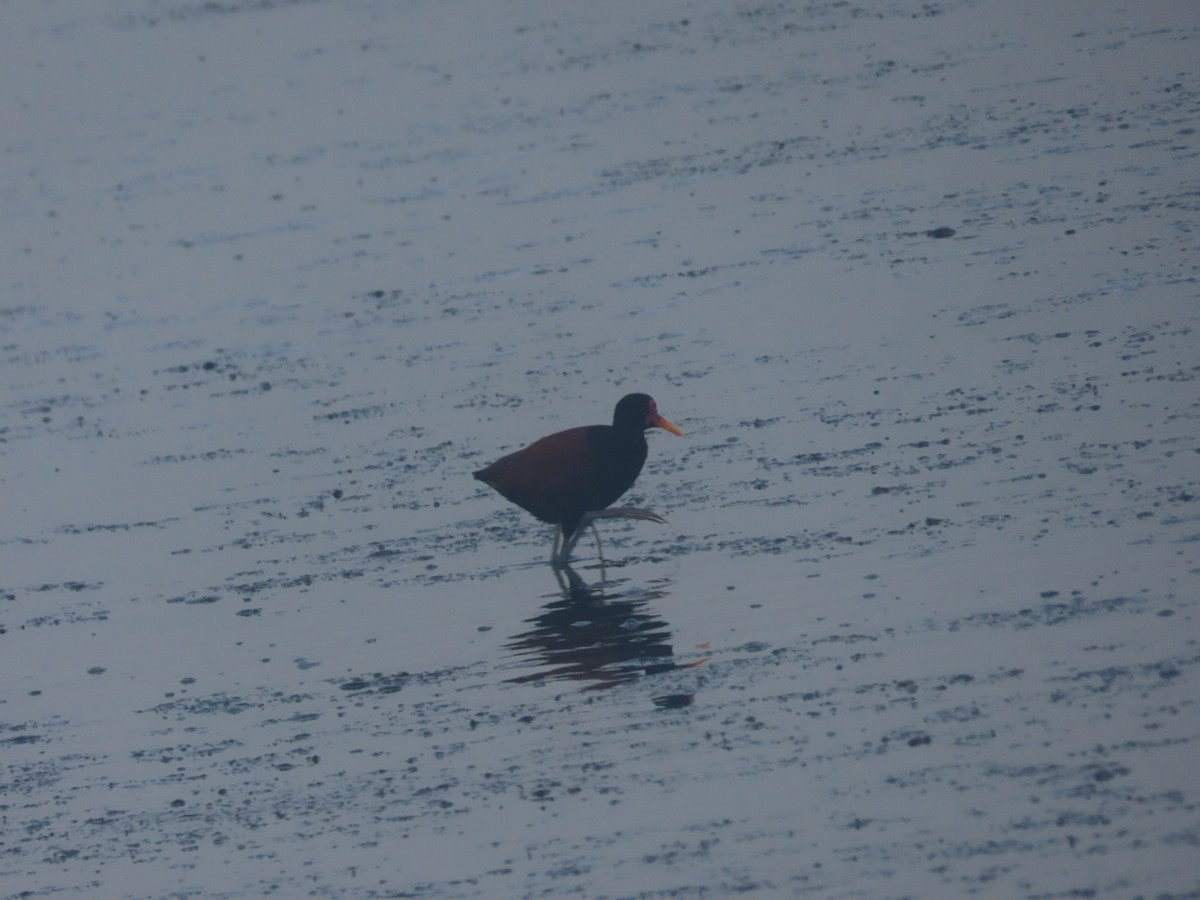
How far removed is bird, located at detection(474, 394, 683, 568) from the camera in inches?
403

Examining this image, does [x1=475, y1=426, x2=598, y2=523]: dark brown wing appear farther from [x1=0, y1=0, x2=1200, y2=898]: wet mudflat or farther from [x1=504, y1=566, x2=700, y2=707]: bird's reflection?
[x1=504, y1=566, x2=700, y2=707]: bird's reflection

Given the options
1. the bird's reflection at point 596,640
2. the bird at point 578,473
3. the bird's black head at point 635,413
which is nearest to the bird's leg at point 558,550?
the bird at point 578,473

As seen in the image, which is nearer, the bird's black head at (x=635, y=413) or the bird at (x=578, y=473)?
the bird at (x=578, y=473)

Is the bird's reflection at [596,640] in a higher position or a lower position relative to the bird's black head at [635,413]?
lower

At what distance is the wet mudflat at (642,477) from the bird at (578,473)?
233mm

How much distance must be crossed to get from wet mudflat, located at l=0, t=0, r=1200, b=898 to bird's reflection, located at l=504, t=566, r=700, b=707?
3 centimetres

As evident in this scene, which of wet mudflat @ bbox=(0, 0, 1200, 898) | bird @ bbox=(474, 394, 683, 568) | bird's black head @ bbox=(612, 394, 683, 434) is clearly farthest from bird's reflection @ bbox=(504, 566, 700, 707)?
bird's black head @ bbox=(612, 394, 683, 434)

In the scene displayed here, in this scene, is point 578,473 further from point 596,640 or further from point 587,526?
point 596,640

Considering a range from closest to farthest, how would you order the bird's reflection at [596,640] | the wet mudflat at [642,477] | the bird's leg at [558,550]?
the wet mudflat at [642,477] → the bird's reflection at [596,640] → the bird's leg at [558,550]

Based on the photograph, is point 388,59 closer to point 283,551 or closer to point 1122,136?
point 1122,136

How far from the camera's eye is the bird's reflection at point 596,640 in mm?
8570

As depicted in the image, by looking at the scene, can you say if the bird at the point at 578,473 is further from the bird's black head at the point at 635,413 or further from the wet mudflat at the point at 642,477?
the wet mudflat at the point at 642,477

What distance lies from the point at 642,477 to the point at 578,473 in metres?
0.96

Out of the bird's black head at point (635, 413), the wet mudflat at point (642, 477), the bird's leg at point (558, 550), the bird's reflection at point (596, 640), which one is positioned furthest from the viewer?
the bird's black head at point (635, 413)
